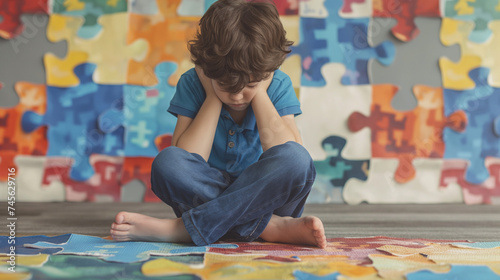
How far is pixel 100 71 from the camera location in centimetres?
186

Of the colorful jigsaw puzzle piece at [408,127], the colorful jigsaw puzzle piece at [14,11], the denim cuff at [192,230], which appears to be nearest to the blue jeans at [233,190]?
the denim cuff at [192,230]

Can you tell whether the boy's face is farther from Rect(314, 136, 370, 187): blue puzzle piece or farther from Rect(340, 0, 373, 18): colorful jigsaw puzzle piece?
Rect(340, 0, 373, 18): colorful jigsaw puzzle piece

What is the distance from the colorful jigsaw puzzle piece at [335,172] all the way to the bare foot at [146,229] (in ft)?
3.03

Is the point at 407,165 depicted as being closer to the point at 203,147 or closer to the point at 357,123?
the point at 357,123

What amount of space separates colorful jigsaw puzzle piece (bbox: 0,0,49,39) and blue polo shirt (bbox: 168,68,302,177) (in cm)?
95

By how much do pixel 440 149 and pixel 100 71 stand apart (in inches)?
50.5

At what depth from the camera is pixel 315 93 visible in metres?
1.90

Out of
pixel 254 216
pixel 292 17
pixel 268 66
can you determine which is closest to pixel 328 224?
pixel 254 216

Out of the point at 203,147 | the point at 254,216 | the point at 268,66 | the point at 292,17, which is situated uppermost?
the point at 292,17

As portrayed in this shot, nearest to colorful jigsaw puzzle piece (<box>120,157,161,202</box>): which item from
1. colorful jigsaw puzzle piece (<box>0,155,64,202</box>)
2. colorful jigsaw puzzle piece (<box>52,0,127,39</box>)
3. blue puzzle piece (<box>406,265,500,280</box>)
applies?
colorful jigsaw puzzle piece (<box>0,155,64,202</box>)

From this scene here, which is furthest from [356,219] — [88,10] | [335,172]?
[88,10]

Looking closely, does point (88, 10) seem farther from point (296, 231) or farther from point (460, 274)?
point (460, 274)

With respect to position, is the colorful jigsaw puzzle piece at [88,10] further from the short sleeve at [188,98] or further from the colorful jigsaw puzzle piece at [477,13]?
the colorful jigsaw puzzle piece at [477,13]

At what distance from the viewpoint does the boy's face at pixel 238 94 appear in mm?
1062
